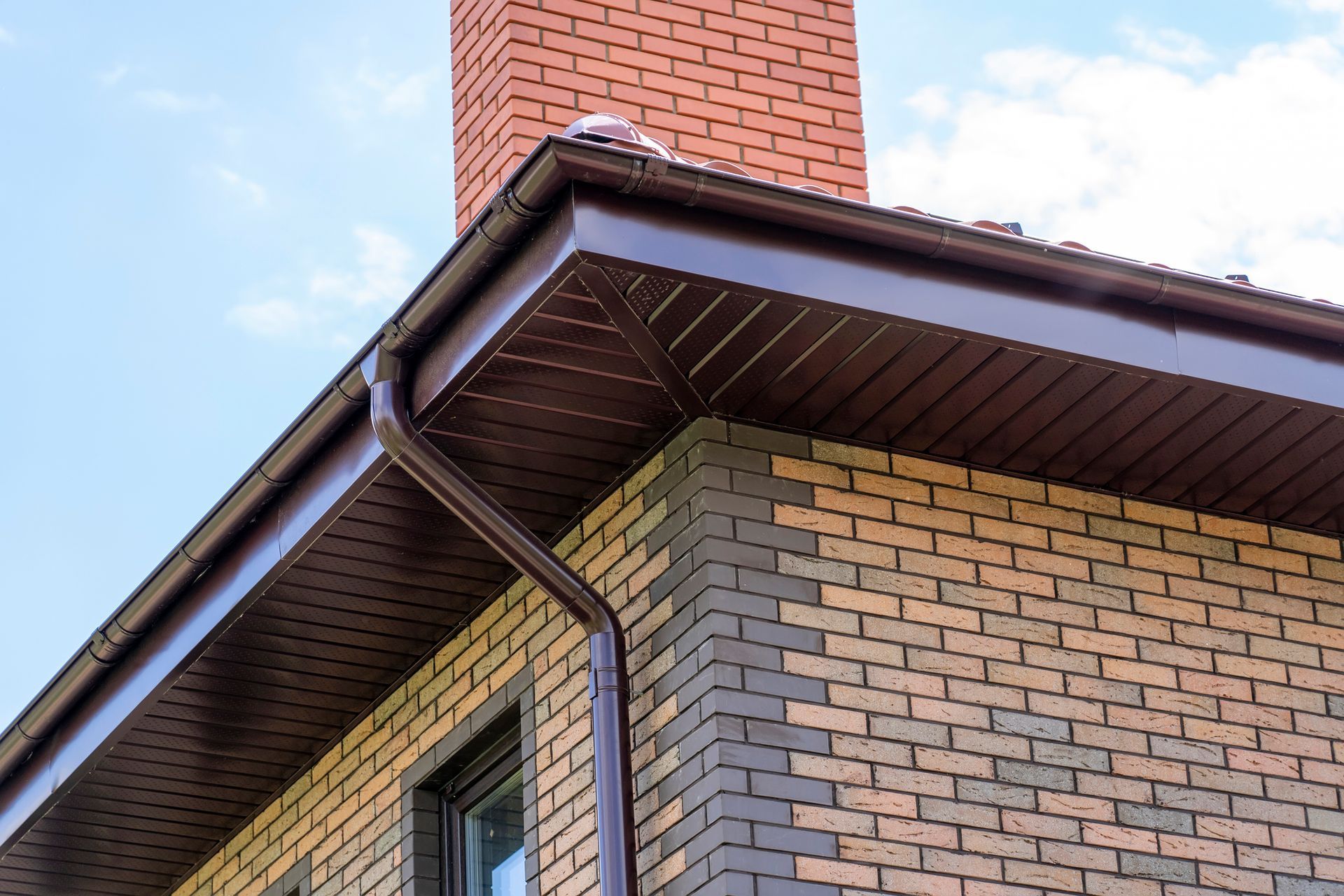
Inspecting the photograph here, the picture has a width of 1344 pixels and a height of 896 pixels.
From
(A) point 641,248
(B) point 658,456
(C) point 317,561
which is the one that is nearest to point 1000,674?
(B) point 658,456

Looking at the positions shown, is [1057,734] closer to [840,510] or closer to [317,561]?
[840,510]

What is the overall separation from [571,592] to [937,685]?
1083mm

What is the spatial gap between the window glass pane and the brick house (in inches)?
0.6

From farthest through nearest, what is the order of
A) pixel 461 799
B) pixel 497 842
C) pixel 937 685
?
pixel 461 799 → pixel 497 842 → pixel 937 685

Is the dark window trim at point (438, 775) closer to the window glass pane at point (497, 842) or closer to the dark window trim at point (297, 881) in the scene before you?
the window glass pane at point (497, 842)

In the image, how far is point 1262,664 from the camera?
6.14 metres

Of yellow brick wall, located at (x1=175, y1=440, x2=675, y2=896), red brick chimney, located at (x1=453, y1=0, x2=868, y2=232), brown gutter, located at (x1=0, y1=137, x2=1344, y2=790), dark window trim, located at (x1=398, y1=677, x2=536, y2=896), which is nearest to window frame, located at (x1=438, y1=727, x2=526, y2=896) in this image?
dark window trim, located at (x1=398, y1=677, x2=536, y2=896)

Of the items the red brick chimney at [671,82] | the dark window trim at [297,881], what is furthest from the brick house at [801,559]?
the red brick chimney at [671,82]

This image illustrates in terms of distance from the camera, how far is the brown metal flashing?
496cm

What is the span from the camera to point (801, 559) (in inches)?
220

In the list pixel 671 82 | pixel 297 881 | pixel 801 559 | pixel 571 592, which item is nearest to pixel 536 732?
pixel 571 592

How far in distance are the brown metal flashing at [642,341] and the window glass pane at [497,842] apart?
1.68m

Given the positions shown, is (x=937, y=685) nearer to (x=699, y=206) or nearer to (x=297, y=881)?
(x=699, y=206)

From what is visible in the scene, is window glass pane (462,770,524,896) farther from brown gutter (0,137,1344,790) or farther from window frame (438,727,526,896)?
brown gutter (0,137,1344,790)
